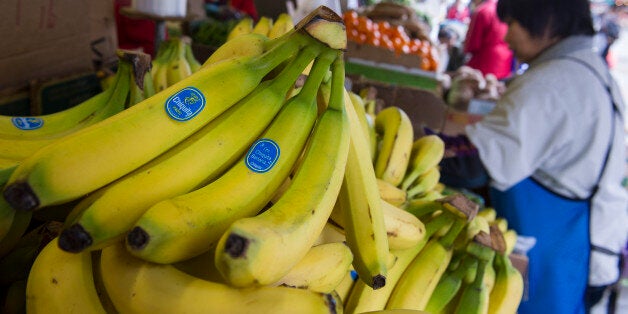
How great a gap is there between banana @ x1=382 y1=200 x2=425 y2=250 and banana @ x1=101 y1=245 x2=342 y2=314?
0.31m

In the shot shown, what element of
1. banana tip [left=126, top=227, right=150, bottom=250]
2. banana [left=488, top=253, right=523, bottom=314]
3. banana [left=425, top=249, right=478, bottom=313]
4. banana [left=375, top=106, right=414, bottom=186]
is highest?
banana tip [left=126, top=227, right=150, bottom=250]

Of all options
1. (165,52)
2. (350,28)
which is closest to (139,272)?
(165,52)

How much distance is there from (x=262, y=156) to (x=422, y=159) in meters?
0.81

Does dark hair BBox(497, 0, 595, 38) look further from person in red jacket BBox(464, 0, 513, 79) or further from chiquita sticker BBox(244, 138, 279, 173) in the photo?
person in red jacket BBox(464, 0, 513, 79)

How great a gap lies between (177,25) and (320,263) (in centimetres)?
290

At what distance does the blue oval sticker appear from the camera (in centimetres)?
79

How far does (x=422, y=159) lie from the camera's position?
4.37 ft

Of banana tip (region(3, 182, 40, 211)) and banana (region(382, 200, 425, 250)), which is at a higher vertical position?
banana tip (region(3, 182, 40, 211))

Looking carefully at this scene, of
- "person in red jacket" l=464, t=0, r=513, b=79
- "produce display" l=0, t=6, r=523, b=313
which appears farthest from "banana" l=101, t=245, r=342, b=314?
"person in red jacket" l=464, t=0, r=513, b=79

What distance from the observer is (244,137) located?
646 millimetres

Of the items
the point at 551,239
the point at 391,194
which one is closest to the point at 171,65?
the point at 391,194

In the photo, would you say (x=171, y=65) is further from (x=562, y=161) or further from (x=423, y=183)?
(x=562, y=161)

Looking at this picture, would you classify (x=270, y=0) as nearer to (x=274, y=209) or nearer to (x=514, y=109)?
(x=514, y=109)

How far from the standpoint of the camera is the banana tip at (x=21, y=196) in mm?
519
